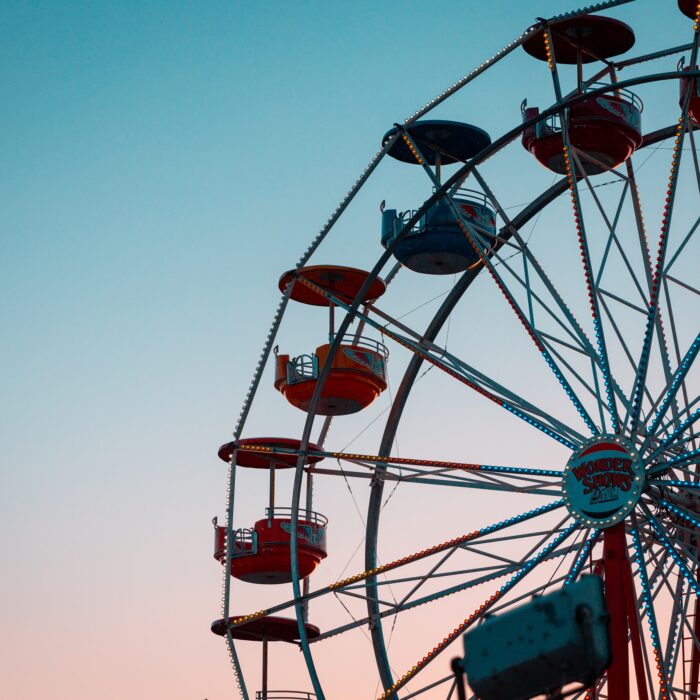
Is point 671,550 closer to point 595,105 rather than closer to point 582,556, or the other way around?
point 582,556

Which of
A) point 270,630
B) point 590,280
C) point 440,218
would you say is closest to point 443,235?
point 440,218

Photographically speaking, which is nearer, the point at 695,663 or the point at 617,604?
the point at 617,604

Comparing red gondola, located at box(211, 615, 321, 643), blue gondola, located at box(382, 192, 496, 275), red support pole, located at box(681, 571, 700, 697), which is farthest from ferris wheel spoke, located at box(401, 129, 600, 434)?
red gondola, located at box(211, 615, 321, 643)

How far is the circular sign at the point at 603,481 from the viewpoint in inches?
720

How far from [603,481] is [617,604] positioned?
1.48 m

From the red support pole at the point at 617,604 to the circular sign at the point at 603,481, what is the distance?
20cm

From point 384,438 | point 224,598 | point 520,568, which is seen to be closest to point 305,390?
point 384,438

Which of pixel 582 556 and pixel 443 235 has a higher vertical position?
pixel 443 235

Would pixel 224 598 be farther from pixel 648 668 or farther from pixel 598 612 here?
pixel 598 612

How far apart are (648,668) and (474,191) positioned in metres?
6.98

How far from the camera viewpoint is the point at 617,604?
17.7 m

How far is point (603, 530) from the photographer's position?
1836cm

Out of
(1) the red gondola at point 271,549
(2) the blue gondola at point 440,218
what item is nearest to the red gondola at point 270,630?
(1) the red gondola at point 271,549

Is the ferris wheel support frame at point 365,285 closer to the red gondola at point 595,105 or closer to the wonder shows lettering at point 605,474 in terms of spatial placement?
the red gondola at point 595,105
